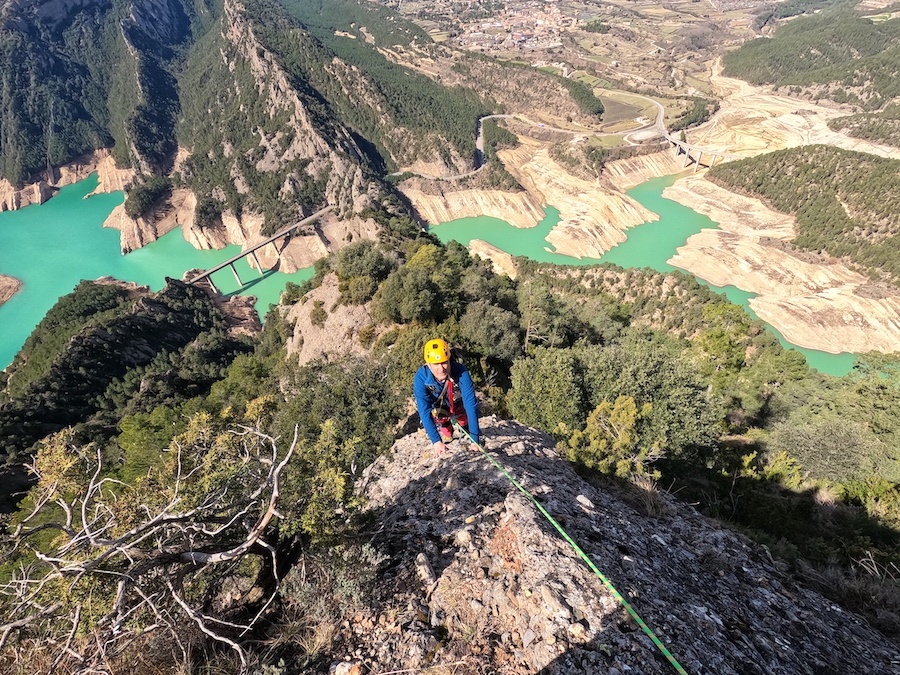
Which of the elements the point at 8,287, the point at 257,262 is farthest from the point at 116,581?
the point at 8,287

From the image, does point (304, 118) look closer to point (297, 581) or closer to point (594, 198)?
point (594, 198)

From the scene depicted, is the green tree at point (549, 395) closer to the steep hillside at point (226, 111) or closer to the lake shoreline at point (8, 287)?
the steep hillside at point (226, 111)

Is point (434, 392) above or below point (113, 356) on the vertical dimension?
above

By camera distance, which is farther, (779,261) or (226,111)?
(226,111)

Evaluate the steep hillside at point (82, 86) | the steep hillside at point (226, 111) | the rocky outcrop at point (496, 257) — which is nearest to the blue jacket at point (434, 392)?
the rocky outcrop at point (496, 257)

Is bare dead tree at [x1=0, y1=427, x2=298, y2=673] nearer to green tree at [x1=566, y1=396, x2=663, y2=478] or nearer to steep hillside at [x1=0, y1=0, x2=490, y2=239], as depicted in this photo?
green tree at [x1=566, y1=396, x2=663, y2=478]

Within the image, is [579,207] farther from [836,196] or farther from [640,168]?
[836,196]
